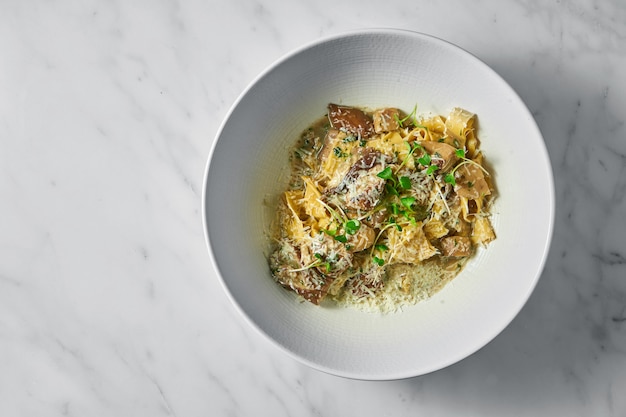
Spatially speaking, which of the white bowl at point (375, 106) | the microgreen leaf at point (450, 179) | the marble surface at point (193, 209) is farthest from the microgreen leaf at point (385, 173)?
the marble surface at point (193, 209)

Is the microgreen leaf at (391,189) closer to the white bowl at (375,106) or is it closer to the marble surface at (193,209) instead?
the white bowl at (375,106)

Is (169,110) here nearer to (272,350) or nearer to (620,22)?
(272,350)

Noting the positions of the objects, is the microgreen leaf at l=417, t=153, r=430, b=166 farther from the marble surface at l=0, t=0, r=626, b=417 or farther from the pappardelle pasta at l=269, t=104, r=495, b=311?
the marble surface at l=0, t=0, r=626, b=417

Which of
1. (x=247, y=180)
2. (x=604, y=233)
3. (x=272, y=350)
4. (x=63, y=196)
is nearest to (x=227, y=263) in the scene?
(x=247, y=180)

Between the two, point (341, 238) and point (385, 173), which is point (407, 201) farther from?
point (341, 238)

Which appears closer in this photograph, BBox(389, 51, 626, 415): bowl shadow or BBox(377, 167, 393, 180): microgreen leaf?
BBox(377, 167, 393, 180): microgreen leaf

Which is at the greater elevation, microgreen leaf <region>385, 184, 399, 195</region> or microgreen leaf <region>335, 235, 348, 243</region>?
microgreen leaf <region>385, 184, 399, 195</region>

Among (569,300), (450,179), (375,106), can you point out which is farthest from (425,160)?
(569,300)

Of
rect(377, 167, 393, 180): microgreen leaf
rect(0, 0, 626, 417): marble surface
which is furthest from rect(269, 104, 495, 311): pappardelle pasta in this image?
rect(0, 0, 626, 417): marble surface
